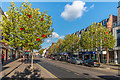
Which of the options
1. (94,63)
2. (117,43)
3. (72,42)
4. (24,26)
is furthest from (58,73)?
(72,42)

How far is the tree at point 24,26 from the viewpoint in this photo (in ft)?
45.2

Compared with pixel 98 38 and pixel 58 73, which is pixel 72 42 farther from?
pixel 58 73

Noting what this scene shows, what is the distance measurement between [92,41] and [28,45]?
66.0 feet

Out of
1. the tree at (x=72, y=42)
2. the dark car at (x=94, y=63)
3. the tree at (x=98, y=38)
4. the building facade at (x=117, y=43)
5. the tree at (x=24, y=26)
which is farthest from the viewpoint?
the tree at (x=72, y=42)

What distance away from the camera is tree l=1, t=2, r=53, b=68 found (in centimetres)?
1377

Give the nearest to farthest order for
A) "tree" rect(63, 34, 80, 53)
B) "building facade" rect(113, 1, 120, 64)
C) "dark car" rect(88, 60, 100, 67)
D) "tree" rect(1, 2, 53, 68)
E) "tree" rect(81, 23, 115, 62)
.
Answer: "tree" rect(1, 2, 53, 68)
"dark car" rect(88, 60, 100, 67)
"tree" rect(81, 23, 115, 62)
"building facade" rect(113, 1, 120, 64)
"tree" rect(63, 34, 80, 53)

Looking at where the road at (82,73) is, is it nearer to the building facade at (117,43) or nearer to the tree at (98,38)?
the tree at (98,38)

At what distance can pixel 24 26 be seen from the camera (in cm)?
1376

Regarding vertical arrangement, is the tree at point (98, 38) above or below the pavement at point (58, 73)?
above

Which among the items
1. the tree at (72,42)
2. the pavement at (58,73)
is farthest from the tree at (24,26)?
the tree at (72,42)

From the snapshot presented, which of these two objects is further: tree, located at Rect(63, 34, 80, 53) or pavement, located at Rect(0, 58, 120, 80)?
tree, located at Rect(63, 34, 80, 53)

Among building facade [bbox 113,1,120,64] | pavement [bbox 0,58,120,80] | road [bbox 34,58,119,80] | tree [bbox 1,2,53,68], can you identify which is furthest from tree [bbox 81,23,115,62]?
tree [bbox 1,2,53,68]

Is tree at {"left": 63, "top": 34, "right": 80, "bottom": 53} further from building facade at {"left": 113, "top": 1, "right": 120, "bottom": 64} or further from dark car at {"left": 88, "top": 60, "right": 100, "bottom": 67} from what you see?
dark car at {"left": 88, "top": 60, "right": 100, "bottom": 67}

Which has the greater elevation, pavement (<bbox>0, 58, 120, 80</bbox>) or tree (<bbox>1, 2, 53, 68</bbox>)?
tree (<bbox>1, 2, 53, 68</bbox>)
